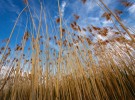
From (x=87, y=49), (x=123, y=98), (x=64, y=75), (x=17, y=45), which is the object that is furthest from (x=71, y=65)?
(x=17, y=45)

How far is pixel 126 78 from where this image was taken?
5.92ft

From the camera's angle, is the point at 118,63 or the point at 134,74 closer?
the point at 134,74

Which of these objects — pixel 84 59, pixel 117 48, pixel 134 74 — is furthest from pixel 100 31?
pixel 134 74

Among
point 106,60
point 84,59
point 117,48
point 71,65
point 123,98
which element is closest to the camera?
point 123,98

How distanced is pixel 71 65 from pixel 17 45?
3.61 ft

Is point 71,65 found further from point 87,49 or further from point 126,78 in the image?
point 126,78

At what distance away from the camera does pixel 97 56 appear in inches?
86.5

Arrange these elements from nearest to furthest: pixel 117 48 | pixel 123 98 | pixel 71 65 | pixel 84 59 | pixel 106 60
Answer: pixel 123 98 < pixel 71 65 < pixel 84 59 < pixel 106 60 < pixel 117 48

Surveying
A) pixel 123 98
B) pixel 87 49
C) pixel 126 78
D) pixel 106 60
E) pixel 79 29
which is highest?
pixel 79 29

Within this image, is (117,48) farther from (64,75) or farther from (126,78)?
(64,75)

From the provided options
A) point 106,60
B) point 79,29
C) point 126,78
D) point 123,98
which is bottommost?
point 123,98

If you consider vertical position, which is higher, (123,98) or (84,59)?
(84,59)

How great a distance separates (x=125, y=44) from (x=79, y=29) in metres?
0.81

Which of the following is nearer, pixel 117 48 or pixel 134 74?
pixel 134 74
